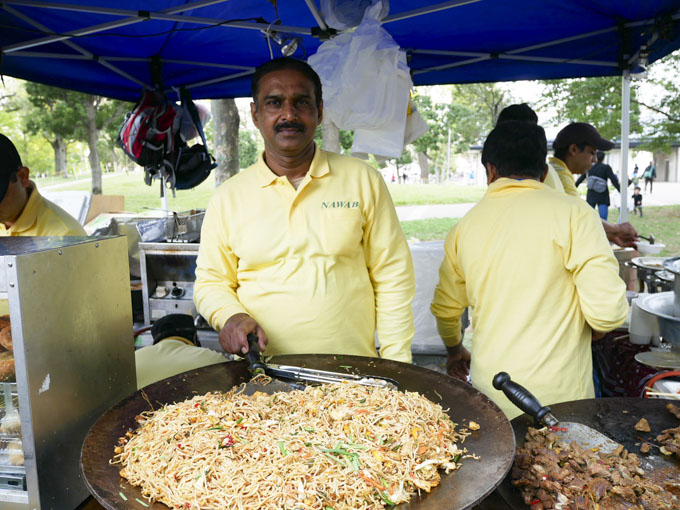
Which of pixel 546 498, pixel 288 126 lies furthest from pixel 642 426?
pixel 288 126

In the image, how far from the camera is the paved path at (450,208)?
1851 centimetres

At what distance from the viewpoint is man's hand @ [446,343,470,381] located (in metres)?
2.99

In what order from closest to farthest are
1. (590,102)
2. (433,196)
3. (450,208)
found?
(590,102) < (450,208) < (433,196)

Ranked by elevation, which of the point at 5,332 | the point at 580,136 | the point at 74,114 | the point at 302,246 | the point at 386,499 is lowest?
the point at 386,499

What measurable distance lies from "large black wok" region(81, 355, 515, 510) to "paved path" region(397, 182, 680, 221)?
48.8ft

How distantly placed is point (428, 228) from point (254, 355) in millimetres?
13815

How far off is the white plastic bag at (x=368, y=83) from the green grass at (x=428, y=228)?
32.0 feet

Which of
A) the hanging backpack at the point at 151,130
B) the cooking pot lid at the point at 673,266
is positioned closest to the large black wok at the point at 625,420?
the cooking pot lid at the point at 673,266

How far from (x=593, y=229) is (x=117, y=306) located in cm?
187

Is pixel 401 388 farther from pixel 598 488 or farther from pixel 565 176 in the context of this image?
pixel 565 176

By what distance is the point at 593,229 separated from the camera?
2188mm

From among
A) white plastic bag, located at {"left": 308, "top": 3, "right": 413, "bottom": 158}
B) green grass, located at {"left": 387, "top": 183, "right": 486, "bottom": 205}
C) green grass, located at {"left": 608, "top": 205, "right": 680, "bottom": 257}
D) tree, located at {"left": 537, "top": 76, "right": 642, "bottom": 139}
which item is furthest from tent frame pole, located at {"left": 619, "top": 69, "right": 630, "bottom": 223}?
green grass, located at {"left": 387, "top": 183, "right": 486, "bottom": 205}

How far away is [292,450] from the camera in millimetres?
1414

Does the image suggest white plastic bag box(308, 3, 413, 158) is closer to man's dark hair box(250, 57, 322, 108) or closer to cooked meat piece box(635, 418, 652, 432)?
man's dark hair box(250, 57, 322, 108)
